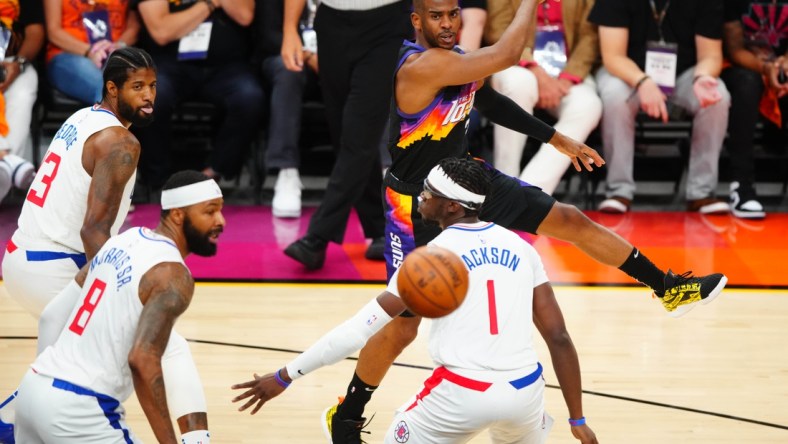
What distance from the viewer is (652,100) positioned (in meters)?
9.44

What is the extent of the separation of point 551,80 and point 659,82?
34.5 inches

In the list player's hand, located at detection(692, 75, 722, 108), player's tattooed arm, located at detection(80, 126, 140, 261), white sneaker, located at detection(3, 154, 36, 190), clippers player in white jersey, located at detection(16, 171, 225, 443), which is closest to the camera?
clippers player in white jersey, located at detection(16, 171, 225, 443)

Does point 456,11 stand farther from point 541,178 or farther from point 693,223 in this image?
point 693,223

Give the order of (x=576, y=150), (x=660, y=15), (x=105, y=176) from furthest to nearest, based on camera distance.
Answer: (x=660, y=15), (x=576, y=150), (x=105, y=176)

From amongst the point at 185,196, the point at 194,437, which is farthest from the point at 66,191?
the point at 194,437

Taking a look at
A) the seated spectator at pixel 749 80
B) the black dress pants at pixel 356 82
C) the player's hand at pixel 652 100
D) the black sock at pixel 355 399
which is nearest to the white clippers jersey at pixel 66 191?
the black sock at pixel 355 399

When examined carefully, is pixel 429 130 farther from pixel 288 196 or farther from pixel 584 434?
pixel 288 196

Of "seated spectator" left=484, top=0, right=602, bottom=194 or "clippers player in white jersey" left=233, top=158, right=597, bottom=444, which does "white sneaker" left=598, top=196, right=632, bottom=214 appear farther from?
"clippers player in white jersey" left=233, top=158, right=597, bottom=444

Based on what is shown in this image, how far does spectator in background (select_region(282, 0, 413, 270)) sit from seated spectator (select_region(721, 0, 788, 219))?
3.21m

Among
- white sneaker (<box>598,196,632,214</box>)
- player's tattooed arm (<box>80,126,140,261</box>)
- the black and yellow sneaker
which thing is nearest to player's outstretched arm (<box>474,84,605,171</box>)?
the black and yellow sneaker

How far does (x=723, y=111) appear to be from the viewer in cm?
961

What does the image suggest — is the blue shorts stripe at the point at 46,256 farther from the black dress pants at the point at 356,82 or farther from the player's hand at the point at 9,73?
the player's hand at the point at 9,73

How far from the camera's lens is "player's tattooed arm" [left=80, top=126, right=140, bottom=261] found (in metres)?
4.85

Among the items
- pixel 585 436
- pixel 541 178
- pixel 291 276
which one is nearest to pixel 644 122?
pixel 541 178
